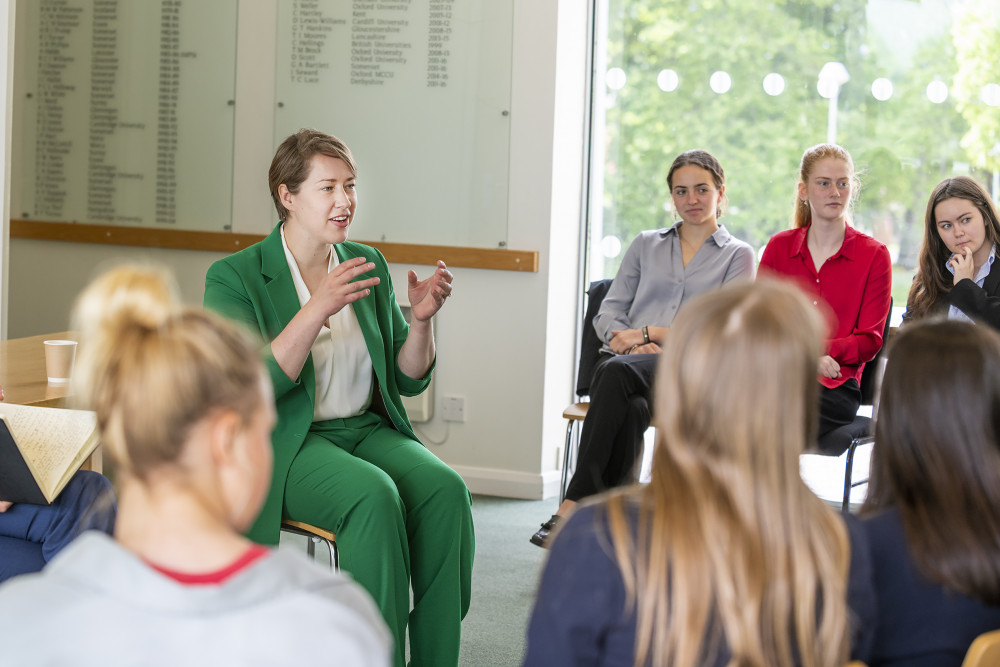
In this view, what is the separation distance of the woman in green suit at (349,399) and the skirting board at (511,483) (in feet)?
5.18

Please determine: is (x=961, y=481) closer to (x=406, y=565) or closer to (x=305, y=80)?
(x=406, y=565)

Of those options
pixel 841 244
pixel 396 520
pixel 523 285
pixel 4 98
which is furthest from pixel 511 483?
pixel 4 98

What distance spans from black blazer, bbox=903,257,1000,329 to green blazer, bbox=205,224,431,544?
1.44m

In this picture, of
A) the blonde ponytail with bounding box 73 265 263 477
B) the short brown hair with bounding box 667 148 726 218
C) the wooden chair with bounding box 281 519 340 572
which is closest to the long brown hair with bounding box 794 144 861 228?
the short brown hair with bounding box 667 148 726 218

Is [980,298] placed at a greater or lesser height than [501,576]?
greater

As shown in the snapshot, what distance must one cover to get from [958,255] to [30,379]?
7.82 feet

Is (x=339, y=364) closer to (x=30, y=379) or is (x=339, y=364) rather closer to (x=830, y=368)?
(x=30, y=379)

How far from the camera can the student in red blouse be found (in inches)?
117

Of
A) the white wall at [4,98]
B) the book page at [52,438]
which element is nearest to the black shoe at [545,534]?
the book page at [52,438]

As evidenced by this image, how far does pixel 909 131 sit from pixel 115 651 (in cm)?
363

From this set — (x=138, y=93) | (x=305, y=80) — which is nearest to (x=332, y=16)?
(x=305, y=80)

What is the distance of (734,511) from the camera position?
3.35ft

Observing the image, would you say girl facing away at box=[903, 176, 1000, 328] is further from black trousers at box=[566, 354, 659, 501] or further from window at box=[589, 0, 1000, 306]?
window at box=[589, 0, 1000, 306]

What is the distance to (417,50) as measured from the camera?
12.9 ft
